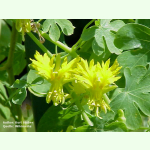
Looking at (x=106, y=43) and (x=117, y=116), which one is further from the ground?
(x=106, y=43)

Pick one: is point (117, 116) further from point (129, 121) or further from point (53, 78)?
point (53, 78)

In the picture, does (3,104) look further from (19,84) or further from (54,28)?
(54,28)

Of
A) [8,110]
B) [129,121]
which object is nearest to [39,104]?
[8,110]

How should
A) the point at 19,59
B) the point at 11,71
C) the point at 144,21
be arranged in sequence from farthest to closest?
the point at 19,59 → the point at 11,71 → the point at 144,21

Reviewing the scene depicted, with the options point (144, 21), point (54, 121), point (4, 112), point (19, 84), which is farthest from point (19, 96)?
point (144, 21)

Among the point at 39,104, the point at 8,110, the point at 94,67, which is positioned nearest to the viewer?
the point at 94,67

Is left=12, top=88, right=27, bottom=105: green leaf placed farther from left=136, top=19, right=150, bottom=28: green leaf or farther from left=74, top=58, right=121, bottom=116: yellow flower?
left=136, top=19, right=150, bottom=28: green leaf

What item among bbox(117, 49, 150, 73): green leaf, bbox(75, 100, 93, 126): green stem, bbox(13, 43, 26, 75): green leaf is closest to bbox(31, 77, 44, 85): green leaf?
bbox(75, 100, 93, 126): green stem

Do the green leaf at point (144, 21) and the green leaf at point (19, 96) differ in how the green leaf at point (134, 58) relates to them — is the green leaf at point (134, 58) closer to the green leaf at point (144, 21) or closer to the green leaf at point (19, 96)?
the green leaf at point (144, 21)
